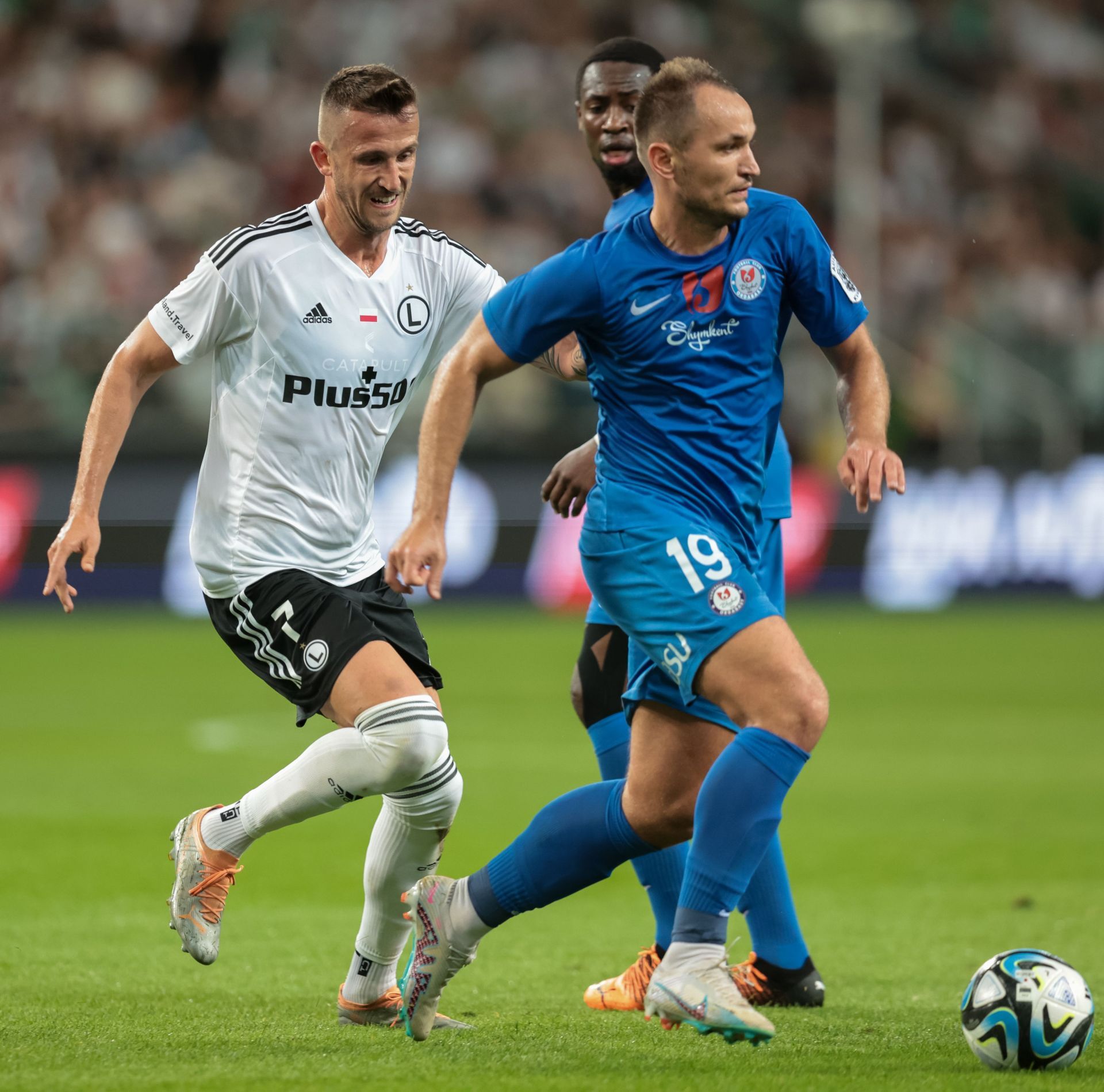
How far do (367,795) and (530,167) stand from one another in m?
16.6

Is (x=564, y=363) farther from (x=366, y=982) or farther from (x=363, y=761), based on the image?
(x=366, y=982)

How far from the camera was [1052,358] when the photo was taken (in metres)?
18.9

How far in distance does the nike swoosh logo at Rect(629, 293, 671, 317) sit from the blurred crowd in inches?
502

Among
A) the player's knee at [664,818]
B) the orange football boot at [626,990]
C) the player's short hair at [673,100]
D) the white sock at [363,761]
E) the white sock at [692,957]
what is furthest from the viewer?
the orange football boot at [626,990]

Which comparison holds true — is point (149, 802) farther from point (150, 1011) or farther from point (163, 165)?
point (163, 165)

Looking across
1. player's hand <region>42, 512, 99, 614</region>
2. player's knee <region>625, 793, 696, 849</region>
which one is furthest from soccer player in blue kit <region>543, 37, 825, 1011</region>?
player's hand <region>42, 512, 99, 614</region>

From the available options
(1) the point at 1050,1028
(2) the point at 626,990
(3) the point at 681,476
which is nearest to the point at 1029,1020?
(1) the point at 1050,1028

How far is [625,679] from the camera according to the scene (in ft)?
18.3

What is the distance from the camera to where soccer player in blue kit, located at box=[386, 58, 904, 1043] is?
14.4 ft

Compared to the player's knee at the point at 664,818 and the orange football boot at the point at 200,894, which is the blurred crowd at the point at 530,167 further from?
the player's knee at the point at 664,818

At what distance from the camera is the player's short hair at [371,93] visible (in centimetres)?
499

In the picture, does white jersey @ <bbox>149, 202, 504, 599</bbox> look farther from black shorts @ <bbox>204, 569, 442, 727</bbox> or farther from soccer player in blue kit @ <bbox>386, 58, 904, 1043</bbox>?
soccer player in blue kit @ <bbox>386, 58, 904, 1043</bbox>

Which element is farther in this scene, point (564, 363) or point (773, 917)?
point (773, 917)

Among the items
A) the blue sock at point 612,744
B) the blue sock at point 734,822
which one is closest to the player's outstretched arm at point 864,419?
the blue sock at point 734,822
